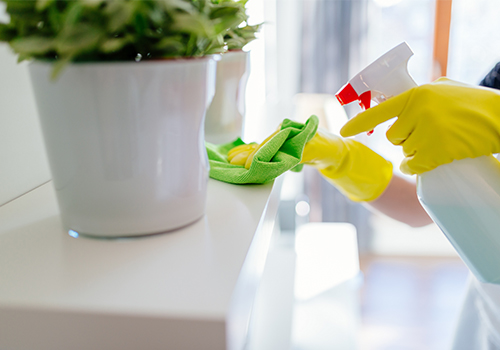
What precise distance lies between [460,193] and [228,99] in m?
0.31

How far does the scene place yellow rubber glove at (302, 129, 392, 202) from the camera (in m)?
0.69

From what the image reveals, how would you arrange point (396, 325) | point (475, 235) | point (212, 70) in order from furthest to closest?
point (396, 325) < point (475, 235) < point (212, 70)

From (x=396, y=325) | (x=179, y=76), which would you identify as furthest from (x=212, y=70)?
(x=396, y=325)

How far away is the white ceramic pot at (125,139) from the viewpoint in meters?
0.29

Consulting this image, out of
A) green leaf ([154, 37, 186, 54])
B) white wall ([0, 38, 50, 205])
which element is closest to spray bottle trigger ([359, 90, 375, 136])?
green leaf ([154, 37, 186, 54])

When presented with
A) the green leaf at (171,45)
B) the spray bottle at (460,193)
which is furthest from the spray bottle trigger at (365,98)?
the green leaf at (171,45)

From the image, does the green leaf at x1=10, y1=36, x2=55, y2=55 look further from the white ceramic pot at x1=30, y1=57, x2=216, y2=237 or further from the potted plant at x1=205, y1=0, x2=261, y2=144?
the potted plant at x1=205, y1=0, x2=261, y2=144

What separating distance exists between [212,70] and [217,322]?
7.9 inches

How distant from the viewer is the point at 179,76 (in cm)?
30

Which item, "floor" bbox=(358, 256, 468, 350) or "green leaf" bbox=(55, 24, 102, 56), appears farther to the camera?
"floor" bbox=(358, 256, 468, 350)

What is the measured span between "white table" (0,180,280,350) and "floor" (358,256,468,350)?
1519 millimetres

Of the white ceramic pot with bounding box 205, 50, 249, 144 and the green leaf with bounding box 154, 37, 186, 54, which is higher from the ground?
the green leaf with bounding box 154, 37, 186, 54

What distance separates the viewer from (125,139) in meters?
0.30

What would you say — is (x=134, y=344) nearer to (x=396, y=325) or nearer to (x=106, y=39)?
(x=106, y=39)
